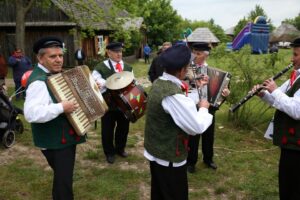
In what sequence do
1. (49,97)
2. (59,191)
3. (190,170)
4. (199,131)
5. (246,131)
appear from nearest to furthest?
(199,131), (49,97), (59,191), (190,170), (246,131)

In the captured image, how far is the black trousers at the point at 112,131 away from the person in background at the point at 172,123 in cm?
225

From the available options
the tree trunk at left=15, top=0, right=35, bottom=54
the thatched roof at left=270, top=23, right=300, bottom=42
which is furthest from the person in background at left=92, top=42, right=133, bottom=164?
the thatched roof at left=270, top=23, right=300, bottom=42

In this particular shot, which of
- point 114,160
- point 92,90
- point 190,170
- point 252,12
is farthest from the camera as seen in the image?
point 252,12

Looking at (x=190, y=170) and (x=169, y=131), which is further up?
(x=169, y=131)

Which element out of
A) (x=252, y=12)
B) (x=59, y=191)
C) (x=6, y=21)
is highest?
(x=252, y=12)

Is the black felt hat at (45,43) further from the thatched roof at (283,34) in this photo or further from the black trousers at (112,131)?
the thatched roof at (283,34)

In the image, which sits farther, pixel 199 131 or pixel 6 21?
pixel 6 21

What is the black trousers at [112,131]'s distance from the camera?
512 centimetres

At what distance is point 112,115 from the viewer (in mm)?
5102

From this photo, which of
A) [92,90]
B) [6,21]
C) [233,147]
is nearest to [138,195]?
[92,90]

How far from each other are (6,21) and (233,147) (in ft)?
65.6

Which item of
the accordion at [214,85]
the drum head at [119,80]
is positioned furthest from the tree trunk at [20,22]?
the accordion at [214,85]

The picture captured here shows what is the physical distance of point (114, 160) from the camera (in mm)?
5227

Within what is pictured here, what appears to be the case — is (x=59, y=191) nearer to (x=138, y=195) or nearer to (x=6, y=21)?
(x=138, y=195)
